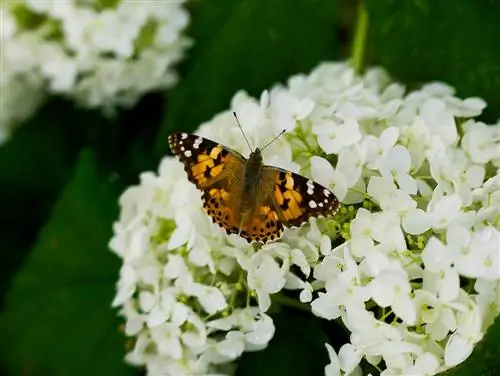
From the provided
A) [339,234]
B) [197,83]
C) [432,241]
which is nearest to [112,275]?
[197,83]

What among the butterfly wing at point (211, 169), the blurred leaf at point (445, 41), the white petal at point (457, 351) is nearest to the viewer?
the white petal at point (457, 351)

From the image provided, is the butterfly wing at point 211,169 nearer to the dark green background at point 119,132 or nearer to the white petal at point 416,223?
the white petal at point 416,223

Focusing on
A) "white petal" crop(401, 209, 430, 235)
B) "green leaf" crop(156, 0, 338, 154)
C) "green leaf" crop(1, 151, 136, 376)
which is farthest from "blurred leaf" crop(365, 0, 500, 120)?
"green leaf" crop(1, 151, 136, 376)

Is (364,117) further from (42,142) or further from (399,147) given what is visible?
(42,142)

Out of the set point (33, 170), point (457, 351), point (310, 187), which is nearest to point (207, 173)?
point (310, 187)

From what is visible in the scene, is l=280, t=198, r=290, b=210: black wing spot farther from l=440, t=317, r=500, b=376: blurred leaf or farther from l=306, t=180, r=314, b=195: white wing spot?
l=440, t=317, r=500, b=376: blurred leaf

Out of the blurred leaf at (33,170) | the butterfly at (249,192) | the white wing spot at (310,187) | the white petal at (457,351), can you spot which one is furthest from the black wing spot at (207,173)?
the blurred leaf at (33,170)
